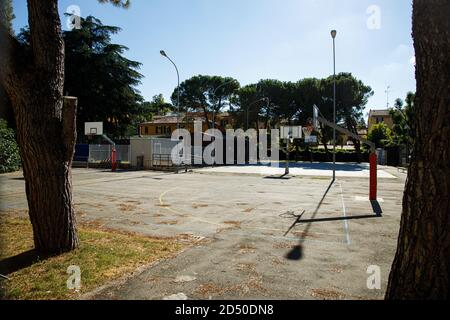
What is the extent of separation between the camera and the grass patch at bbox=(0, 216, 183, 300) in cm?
468

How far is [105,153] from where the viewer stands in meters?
33.2

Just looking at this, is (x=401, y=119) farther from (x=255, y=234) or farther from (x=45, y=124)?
(x=45, y=124)

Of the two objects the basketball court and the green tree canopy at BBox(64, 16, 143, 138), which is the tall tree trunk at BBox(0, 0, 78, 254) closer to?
the basketball court

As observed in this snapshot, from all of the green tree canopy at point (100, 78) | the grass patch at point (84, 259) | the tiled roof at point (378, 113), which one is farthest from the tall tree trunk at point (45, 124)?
the tiled roof at point (378, 113)

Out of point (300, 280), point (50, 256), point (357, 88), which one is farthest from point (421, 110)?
point (357, 88)

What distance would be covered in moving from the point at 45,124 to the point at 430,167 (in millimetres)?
5768

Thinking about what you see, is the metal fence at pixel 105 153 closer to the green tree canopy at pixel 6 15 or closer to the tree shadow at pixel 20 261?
the tree shadow at pixel 20 261

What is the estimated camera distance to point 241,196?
14.6 metres

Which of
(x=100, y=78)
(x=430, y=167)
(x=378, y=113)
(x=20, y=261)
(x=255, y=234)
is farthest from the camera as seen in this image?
(x=378, y=113)

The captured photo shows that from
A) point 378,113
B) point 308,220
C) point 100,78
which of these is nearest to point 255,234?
point 308,220

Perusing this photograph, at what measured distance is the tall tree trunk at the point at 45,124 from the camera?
226 inches

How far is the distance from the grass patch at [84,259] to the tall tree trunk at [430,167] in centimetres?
408

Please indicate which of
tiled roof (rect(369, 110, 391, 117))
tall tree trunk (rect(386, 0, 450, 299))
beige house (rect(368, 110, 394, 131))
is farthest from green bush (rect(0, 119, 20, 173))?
tiled roof (rect(369, 110, 391, 117))

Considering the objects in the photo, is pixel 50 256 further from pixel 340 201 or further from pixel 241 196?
pixel 340 201
